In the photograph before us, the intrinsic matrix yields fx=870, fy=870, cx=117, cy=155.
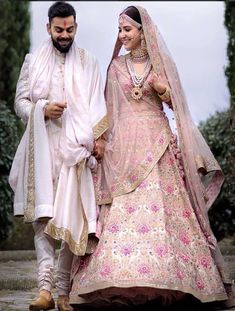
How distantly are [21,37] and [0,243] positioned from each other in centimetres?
404

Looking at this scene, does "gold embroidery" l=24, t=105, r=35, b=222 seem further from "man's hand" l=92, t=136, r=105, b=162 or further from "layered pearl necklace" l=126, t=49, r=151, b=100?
"layered pearl necklace" l=126, t=49, r=151, b=100

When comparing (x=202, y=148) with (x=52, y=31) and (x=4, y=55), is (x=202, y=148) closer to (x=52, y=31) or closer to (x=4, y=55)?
(x=52, y=31)

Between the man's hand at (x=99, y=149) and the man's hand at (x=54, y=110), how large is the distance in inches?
12.3

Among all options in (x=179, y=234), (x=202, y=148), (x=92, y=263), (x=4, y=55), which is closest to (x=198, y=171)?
(x=202, y=148)

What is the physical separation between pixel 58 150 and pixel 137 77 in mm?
728

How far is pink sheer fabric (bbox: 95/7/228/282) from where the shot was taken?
566 centimetres

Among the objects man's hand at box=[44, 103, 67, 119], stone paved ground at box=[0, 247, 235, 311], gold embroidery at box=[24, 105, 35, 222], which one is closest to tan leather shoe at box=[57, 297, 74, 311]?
stone paved ground at box=[0, 247, 235, 311]

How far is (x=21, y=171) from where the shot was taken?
5.72 metres

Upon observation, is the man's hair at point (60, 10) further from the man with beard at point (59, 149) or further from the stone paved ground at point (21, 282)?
the stone paved ground at point (21, 282)

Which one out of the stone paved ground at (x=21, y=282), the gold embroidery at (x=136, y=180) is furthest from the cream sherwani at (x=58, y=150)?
the stone paved ground at (x=21, y=282)

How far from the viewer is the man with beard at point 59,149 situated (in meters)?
5.50

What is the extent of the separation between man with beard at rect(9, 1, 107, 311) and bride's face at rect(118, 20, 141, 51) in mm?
251

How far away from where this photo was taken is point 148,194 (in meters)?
5.54

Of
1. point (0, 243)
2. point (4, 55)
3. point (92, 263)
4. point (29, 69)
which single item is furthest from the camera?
point (4, 55)
